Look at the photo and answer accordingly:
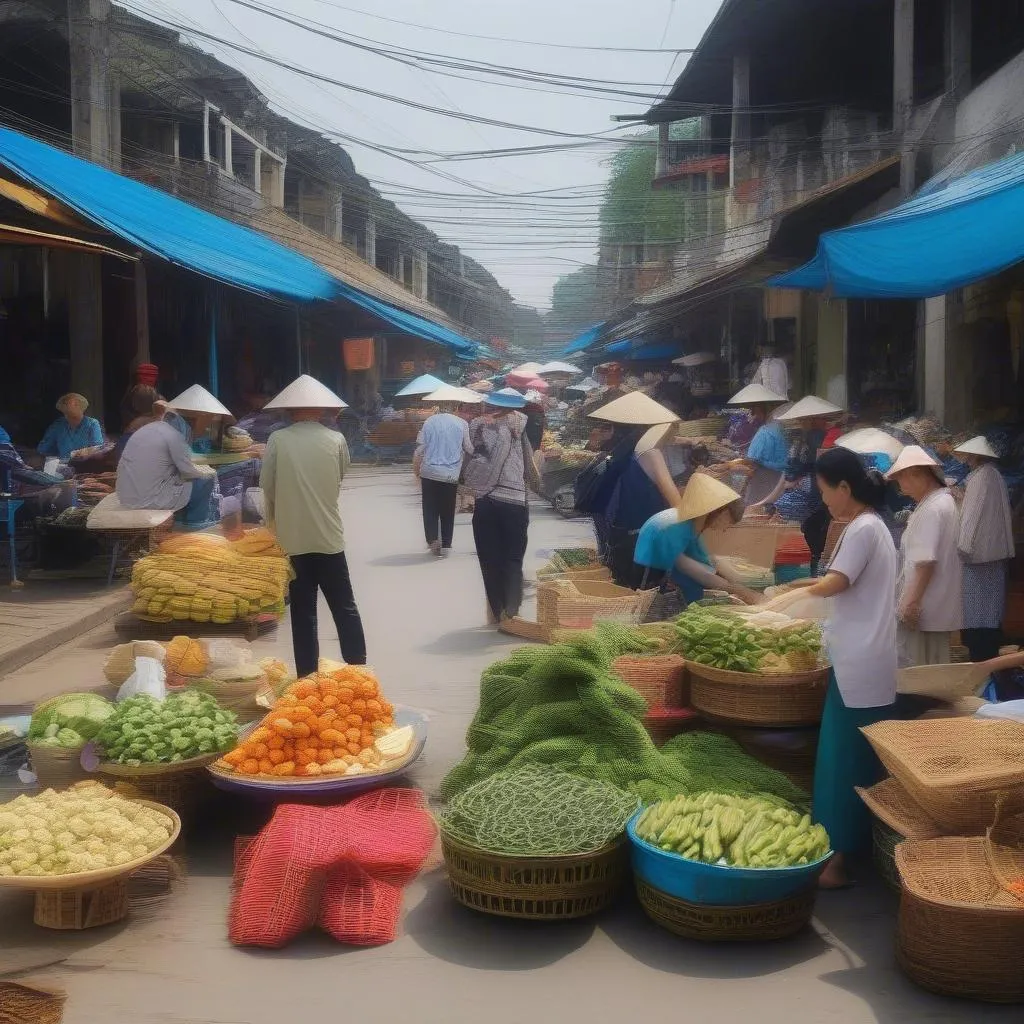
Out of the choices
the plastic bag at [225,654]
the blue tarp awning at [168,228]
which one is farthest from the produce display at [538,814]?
the blue tarp awning at [168,228]

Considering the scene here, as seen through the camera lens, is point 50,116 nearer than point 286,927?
No

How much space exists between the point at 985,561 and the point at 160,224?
10.7m

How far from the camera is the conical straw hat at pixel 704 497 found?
665 cm

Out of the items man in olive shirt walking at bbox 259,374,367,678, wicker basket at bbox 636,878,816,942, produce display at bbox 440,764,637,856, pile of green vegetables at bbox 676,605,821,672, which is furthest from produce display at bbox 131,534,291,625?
wicker basket at bbox 636,878,816,942

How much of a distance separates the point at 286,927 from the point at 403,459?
2564cm

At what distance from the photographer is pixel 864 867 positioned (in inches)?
196

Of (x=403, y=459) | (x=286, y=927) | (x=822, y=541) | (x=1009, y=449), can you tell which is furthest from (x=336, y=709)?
(x=403, y=459)

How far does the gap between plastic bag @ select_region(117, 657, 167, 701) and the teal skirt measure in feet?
10.3

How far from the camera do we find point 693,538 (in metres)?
6.96

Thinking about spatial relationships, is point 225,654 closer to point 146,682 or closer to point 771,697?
point 146,682

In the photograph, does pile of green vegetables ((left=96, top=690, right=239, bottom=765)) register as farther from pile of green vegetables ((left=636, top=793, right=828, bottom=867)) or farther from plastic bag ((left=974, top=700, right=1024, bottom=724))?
plastic bag ((left=974, top=700, right=1024, bottom=724))

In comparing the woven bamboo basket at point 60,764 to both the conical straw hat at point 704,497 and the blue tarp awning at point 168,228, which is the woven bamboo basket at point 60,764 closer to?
the conical straw hat at point 704,497

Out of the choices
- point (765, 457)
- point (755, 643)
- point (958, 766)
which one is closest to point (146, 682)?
point (755, 643)

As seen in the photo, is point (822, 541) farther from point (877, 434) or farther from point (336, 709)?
point (336, 709)
